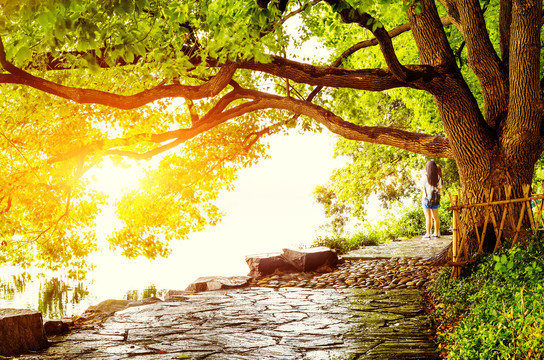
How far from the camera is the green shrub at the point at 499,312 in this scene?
4.34 meters

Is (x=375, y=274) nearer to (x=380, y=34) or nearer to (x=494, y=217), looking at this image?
(x=494, y=217)

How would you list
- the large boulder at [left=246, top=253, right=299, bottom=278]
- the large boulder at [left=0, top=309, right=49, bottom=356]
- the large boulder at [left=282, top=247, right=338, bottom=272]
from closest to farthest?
the large boulder at [left=0, top=309, right=49, bottom=356] → the large boulder at [left=282, top=247, right=338, bottom=272] → the large boulder at [left=246, top=253, right=299, bottom=278]

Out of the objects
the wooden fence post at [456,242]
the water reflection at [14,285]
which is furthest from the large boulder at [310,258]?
the water reflection at [14,285]

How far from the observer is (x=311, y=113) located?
1158cm

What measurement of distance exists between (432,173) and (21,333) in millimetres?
11321

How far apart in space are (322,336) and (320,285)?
14.8 ft

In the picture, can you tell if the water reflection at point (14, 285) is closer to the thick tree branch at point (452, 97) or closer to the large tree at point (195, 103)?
the large tree at point (195, 103)

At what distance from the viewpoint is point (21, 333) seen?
6.93 meters

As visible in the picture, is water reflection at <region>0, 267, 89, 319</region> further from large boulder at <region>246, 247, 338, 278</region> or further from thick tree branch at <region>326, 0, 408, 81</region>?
thick tree branch at <region>326, 0, 408, 81</region>

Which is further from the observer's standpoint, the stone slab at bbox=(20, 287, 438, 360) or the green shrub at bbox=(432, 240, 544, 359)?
the stone slab at bbox=(20, 287, 438, 360)

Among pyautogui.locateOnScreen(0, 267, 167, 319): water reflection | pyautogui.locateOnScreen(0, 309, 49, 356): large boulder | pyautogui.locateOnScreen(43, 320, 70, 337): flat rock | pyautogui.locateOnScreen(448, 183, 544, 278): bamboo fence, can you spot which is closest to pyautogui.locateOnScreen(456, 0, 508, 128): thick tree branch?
pyautogui.locateOnScreen(448, 183, 544, 278): bamboo fence

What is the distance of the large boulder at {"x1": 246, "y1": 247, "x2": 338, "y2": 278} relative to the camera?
1309 cm

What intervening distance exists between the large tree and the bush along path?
2.64 m

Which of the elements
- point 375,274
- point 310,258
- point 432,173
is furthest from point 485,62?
point 310,258
